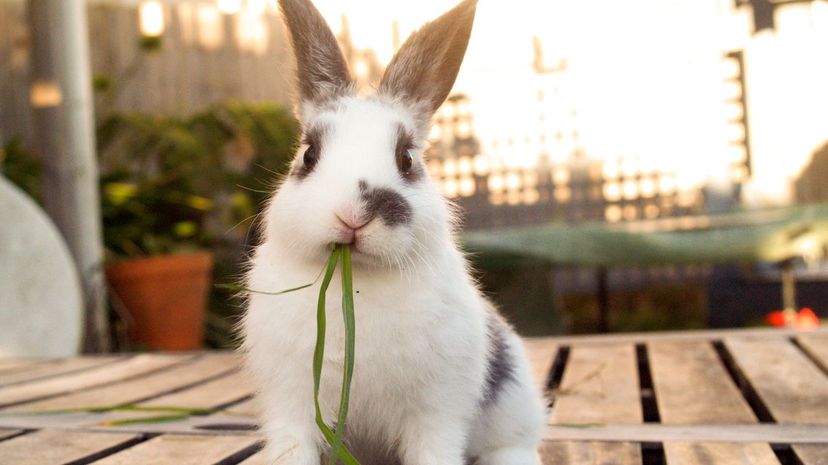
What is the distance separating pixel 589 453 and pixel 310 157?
30.9 inches

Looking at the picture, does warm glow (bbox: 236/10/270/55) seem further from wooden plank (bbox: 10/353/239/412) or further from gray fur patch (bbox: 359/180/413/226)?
gray fur patch (bbox: 359/180/413/226)

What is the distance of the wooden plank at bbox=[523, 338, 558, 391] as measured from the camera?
256 centimetres

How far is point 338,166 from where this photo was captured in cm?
128

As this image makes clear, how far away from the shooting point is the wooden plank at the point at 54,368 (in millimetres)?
2740

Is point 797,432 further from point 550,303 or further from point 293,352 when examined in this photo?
point 550,303

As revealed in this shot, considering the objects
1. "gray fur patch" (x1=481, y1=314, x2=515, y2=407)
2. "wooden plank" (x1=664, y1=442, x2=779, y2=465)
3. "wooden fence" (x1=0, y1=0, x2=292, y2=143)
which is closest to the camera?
"gray fur patch" (x1=481, y1=314, x2=515, y2=407)

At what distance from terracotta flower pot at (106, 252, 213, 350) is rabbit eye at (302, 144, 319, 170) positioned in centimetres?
336

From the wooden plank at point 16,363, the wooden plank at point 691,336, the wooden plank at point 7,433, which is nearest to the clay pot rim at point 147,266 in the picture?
the wooden plank at point 16,363

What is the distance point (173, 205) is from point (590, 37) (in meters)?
2.97

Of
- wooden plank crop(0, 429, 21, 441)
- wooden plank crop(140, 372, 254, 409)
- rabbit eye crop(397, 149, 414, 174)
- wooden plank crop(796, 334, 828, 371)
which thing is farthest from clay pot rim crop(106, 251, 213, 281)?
rabbit eye crop(397, 149, 414, 174)

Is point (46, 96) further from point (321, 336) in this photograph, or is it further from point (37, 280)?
point (321, 336)

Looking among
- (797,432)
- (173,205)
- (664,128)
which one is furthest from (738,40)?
(797,432)

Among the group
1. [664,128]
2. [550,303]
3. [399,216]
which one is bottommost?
[550,303]

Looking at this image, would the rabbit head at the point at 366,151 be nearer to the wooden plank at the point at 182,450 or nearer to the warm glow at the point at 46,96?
the wooden plank at the point at 182,450
